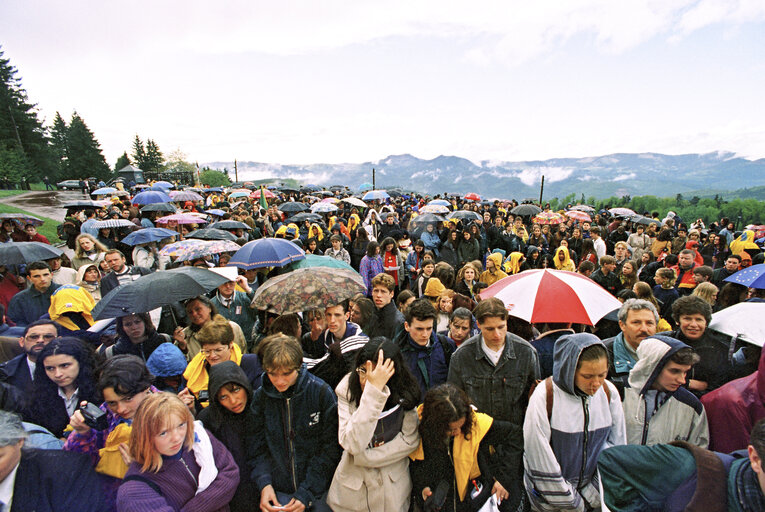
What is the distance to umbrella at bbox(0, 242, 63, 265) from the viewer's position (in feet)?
15.7

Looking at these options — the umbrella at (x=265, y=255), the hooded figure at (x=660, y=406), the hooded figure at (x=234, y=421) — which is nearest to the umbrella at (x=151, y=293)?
the umbrella at (x=265, y=255)

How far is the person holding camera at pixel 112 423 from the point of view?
2234mm

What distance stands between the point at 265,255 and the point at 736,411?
17.1 ft

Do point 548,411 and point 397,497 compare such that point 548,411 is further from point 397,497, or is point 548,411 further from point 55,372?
point 55,372

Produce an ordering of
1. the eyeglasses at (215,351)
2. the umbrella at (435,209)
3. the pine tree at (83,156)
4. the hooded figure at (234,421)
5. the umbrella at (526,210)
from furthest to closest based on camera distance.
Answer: the pine tree at (83,156)
the umbrella at (435,209)
the umbrella at (526,210)
the eyeglasses at (215,351)
the hooded figure at (234,421)

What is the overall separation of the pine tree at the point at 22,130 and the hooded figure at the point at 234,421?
50581 millimetres

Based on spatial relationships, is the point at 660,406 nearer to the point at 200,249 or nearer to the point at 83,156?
the point at 200,249

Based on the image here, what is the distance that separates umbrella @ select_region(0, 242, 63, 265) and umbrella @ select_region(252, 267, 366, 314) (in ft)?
11.0

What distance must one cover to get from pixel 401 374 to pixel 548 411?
1.07 metres

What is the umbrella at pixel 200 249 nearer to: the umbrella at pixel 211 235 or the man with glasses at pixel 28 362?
the umbrella at pixel 211 235

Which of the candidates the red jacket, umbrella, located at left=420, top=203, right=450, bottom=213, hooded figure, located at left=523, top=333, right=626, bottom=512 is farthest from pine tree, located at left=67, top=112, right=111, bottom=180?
the red jacket

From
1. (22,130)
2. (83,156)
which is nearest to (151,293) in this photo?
(22,130)

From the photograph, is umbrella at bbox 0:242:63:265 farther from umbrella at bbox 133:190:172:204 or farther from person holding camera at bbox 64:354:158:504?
umbrella at bbox 133:190:172:204

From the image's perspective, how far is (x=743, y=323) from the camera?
3.04 metres
